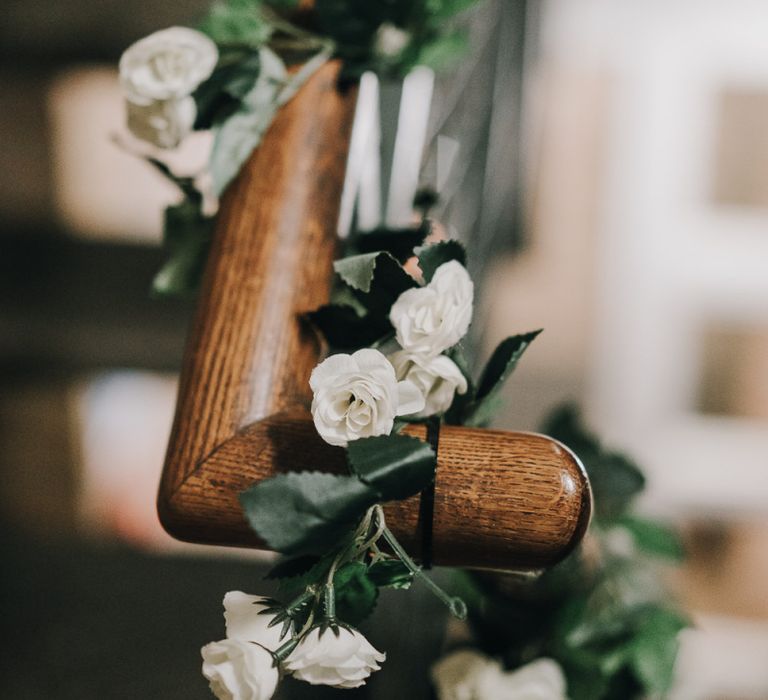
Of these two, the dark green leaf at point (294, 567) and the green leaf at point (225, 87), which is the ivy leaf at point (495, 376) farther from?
the green leaf at point (225, 87)

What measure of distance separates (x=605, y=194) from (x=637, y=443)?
1327 mm

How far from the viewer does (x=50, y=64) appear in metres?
2.93

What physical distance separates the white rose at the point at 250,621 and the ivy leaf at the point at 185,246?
0.36 metres

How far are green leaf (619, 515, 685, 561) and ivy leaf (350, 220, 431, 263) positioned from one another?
0.47 m

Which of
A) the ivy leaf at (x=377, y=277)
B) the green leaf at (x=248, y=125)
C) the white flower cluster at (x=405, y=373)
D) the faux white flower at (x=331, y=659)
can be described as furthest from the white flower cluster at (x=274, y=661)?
the green leaf at (x=248, y=125)

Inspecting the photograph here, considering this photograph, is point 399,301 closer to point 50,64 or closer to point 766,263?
point 50,64

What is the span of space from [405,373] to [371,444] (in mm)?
93

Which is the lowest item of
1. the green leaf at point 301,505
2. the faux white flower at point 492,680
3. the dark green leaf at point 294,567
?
the faux white flower at point 492,680

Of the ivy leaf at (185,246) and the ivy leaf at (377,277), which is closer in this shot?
the ivy leaf at (377,277)

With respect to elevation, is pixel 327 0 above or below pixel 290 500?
above

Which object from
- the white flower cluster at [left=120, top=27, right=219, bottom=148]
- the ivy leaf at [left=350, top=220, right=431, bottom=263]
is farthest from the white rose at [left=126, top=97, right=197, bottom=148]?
the ivy leaf at [left=350, top=220, right=431, bottom=263]

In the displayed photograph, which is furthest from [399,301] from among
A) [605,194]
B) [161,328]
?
[605,194]

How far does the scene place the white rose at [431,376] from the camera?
1.68 ft

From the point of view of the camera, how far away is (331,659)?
0.42m
